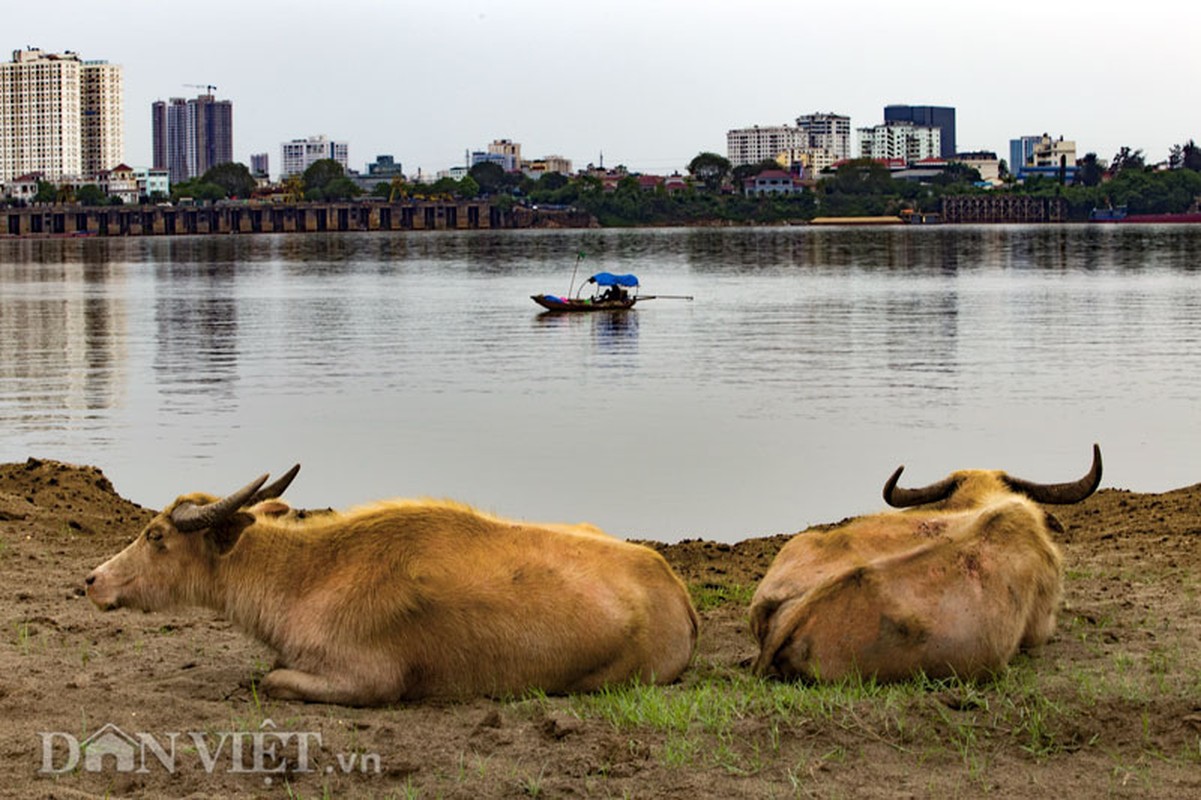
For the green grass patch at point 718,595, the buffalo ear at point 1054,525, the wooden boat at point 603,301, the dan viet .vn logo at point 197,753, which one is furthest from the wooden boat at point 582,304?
the dan viet .vn logo at point 197,753

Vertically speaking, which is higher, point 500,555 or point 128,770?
point 500,555

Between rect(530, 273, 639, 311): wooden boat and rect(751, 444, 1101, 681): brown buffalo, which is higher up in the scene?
rect(530, 273, 639, 311): wooden boat

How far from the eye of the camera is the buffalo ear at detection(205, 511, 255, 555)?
7992mm

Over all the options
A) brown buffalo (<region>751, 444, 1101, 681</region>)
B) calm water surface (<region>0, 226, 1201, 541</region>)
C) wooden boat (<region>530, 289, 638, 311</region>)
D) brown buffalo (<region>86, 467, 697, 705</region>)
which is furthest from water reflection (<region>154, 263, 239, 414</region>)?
brown buffalo (<region>751, 444, 1101, 681</region>)

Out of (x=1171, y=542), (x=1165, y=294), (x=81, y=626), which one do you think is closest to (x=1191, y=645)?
(x=1171, y=542)

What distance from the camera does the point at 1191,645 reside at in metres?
8.57

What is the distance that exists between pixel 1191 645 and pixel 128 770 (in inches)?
210

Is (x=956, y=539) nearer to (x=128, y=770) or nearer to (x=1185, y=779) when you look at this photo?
(x=1185, y=779)

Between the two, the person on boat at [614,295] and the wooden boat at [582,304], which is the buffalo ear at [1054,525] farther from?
the person on boat at [614,295]

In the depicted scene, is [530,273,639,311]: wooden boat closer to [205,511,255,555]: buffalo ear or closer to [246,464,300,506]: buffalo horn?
[246,464,300,506]: buffalo horn

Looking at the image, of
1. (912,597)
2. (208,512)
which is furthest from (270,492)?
(912,597)

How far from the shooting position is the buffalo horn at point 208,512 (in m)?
7.86

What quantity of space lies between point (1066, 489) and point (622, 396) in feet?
70.6

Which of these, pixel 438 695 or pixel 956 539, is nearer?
pixel 438 695
